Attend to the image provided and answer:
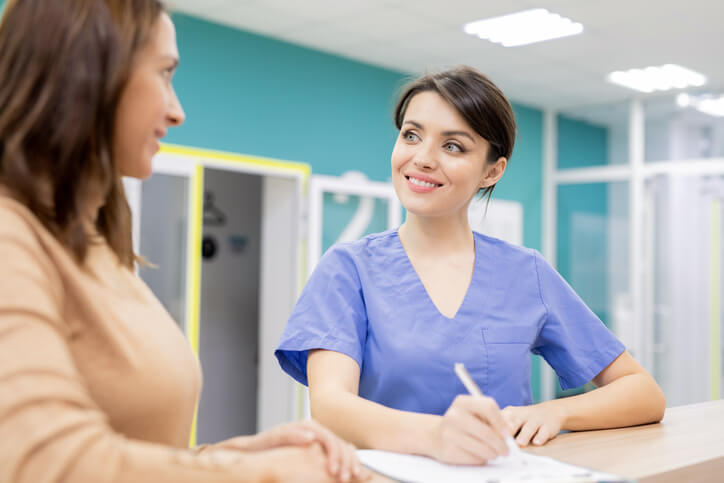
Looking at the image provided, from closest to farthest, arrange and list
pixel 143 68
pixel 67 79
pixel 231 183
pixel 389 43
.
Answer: pixel 67 79, pixel 143 68, pixel 389 43, pixel 231 183

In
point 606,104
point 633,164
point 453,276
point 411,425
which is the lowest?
point 411,425

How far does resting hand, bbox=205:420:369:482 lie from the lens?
37.0 inches

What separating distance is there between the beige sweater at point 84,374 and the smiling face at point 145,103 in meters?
0.12

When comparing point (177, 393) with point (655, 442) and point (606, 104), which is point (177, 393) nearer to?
point (655, 442)

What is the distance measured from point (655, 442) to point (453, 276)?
1.66 ft

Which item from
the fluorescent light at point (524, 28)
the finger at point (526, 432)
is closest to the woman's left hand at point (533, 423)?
the finger at point (526, 432)

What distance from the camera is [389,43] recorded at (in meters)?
4.69

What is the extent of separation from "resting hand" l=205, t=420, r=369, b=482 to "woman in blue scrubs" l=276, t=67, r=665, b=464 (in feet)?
0.94

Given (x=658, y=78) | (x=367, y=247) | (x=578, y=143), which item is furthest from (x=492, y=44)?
(x=367, y=247)

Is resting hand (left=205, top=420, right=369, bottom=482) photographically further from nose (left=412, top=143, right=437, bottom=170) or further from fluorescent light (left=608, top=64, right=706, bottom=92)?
fluorescent light (left=608, top=64, right=706, bottom=92)

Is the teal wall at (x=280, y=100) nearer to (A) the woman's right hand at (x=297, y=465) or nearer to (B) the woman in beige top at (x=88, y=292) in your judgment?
(B) the woman in beige top at (x=88, y=292)

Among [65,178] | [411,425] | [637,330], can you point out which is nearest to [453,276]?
[411,425]

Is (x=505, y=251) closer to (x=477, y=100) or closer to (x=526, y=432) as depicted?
(x=477, y=100)

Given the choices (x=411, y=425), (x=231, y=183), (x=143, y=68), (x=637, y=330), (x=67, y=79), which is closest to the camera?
(x=67, y=79)
